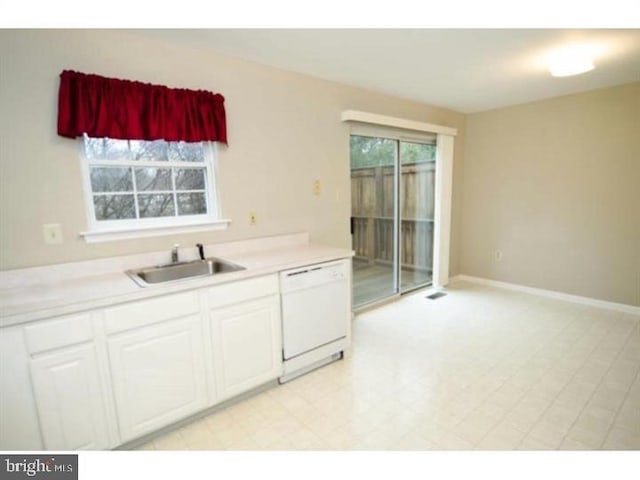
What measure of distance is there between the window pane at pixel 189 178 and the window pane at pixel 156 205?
0.12 m

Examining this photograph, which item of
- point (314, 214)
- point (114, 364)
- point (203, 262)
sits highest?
point (314, 214)

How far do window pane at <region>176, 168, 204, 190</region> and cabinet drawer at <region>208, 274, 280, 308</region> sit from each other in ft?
2.91

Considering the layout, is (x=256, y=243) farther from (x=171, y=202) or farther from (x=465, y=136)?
(x=465, y=136)

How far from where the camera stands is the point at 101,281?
1.88 m

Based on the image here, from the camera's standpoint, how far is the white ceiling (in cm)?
210

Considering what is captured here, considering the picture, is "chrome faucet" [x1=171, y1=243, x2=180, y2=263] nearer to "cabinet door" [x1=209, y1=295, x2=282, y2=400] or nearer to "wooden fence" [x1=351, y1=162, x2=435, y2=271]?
"cabinet door" [x1=209, y1=295, x2=282, y2=400]

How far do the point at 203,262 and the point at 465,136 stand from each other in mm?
3853

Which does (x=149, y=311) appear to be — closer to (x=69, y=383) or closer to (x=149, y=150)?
(x=69, y=383)

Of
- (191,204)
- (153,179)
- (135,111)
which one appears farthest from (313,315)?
(135,111)

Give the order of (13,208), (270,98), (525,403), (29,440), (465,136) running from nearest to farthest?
(29,440), (13,208), (525,403), (270,98), (465,136)

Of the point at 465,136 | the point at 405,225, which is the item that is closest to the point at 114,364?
the point at 405,225

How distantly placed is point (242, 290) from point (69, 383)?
927 millimetres

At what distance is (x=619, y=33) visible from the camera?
6.96ft
